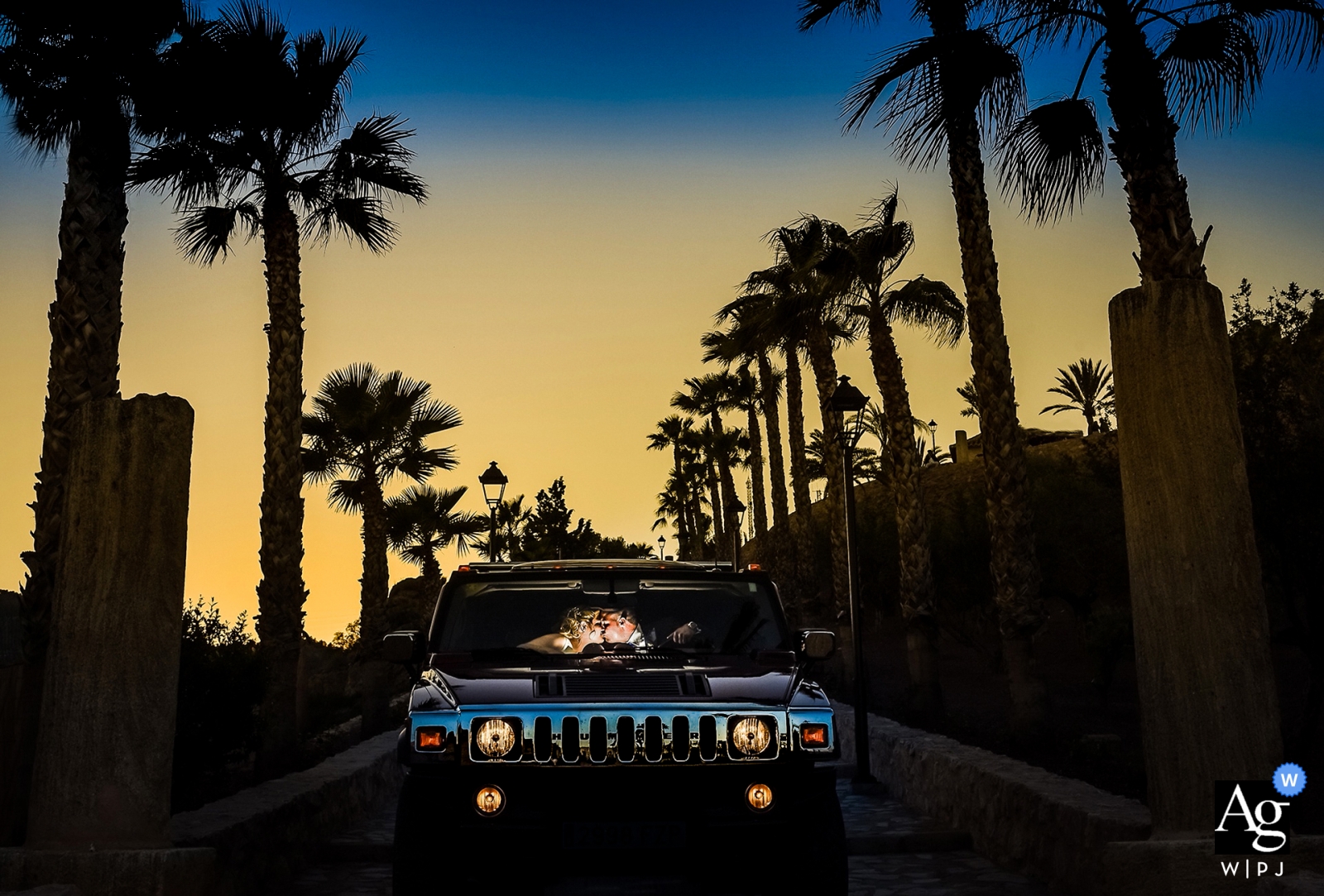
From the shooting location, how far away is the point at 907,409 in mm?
23250

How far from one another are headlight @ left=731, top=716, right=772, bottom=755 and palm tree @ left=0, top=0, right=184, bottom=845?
18.2 feet

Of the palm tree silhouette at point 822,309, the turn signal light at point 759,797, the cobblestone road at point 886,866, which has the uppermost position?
the palm tree silhouette at point 822,309

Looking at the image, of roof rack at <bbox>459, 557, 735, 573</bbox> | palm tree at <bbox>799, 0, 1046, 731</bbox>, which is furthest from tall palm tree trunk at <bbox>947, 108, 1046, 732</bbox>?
roof rack at <bbox>459, 557, 735, 573</bbox>

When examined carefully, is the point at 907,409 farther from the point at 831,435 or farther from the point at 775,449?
the point at 775,449

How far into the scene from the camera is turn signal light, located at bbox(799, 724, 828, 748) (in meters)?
5.59

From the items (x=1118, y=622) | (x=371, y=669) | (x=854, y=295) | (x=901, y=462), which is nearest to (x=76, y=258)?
(x=371, y=669)

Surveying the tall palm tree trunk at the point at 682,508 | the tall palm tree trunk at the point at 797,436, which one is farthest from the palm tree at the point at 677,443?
the tall palm tree trunk at the point at 797,436

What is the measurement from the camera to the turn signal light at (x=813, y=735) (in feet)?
18.4

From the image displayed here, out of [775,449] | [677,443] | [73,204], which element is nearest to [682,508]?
[677,443]

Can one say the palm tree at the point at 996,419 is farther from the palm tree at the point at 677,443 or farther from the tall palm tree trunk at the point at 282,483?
the palm tree at the point at 677,443

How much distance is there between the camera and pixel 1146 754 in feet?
22.3

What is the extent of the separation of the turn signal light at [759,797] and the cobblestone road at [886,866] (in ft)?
9.55

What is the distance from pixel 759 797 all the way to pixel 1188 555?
2.84 m

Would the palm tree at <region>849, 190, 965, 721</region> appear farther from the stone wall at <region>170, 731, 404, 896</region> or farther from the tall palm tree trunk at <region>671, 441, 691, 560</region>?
the tall palm tree trunk at <region>671, 441, 691, 560</region>
